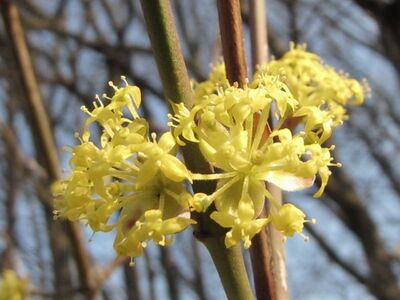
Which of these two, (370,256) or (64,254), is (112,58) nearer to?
(64,254)

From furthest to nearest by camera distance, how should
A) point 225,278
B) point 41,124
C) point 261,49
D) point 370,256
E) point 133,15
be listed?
point 133,15
point 370,256
point 41,124
point 261,49
point 225,278

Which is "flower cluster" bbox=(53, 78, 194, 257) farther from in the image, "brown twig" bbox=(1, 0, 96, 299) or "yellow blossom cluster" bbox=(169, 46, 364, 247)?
"brown twig" bbox=(1, 0, 96, 299)

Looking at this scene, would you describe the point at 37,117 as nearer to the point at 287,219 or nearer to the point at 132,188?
the point at 132,188

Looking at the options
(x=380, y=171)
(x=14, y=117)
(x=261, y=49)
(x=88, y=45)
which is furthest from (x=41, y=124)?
(x=380, y=171)

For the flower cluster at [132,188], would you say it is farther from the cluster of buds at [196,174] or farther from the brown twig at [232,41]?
the brown twig at [232,41]

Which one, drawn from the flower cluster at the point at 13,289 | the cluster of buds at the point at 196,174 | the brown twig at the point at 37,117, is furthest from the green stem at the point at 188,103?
the flower cluster at the point at 13,289
